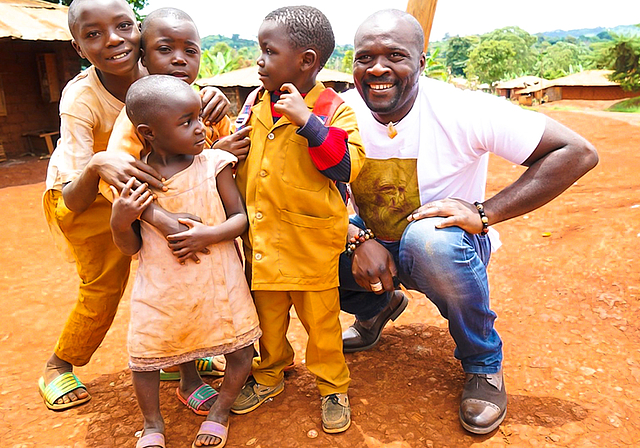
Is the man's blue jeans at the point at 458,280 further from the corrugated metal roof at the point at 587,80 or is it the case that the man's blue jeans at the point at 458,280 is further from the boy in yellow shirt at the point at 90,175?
the corrugated metal roof at the point at 587,80

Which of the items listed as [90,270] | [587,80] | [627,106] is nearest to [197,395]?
[90,270]

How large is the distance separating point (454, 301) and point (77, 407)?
5.66 ft

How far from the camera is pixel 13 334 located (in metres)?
3.21

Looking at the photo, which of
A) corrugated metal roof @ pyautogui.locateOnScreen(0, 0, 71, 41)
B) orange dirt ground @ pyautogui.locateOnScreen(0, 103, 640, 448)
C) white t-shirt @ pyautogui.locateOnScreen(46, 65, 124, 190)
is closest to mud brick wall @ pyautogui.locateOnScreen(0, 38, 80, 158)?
corrugated metal roof @ pyautogui.locateOnScreen(0, 0, 71, 41)

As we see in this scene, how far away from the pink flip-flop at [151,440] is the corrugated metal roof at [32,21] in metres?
8.06

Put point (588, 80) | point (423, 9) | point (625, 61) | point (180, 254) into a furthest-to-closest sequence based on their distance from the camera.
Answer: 1. point (588, 80)
2. point (625, 61)
3. point (423, 9)
4. point (180, 254)

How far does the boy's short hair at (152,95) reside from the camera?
70.9 inches

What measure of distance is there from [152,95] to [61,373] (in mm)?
1459

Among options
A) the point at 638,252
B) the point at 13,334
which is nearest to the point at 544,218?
the point at 638,252

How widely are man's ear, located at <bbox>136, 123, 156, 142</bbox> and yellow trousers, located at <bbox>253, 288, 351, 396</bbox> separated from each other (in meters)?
0.77

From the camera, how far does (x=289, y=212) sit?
2.12 metres

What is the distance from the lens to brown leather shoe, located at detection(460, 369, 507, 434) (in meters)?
2.10

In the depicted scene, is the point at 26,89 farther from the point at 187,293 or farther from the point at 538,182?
the point at 538,182

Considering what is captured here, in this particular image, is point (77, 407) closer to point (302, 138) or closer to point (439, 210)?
point (302, 138)
